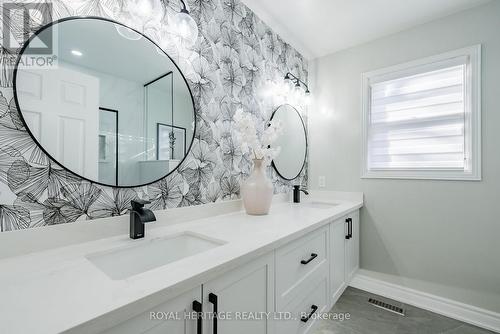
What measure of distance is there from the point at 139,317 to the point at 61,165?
0.69 metres

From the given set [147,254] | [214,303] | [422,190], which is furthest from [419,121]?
[147,254]

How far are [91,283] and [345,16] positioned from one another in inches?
93.8

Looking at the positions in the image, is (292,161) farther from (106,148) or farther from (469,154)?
(106,148)

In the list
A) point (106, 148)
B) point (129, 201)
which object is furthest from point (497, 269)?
point (106, 148)

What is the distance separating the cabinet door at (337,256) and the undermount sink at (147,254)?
97 centimetres

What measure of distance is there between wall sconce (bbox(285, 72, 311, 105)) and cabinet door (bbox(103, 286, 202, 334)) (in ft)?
6.54

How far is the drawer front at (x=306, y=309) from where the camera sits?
1130mm

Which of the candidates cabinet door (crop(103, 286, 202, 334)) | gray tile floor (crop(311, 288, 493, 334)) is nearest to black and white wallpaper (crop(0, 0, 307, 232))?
cabinet door (crop(103, 286, 202, 334))

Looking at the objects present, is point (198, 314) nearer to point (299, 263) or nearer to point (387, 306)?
point (299, 263)

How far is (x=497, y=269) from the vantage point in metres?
1.64

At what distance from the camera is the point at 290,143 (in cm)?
228

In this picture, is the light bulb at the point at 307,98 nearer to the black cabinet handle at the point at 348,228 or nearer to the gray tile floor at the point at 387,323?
the black cabinet handle at the point at 348,228

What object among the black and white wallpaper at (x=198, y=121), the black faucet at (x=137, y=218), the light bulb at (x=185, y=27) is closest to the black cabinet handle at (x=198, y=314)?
the black faucet at (x=137, y=218)

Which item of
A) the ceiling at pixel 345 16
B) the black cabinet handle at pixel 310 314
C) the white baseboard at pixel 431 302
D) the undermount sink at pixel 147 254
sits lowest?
the white baseboard at pixel 431 302
